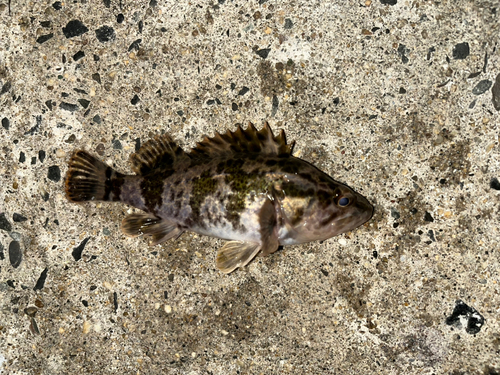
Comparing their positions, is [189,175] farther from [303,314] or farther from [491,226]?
[491,226]

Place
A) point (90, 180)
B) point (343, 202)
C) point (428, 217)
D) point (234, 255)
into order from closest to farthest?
point (343, 202)
point (234, 255)
point (428, 217)
point (90, 180)

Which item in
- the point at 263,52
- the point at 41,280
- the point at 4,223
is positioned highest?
the point at 263,52

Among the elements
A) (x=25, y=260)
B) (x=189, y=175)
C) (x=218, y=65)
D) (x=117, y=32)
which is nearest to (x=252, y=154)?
(x=189, y=175)

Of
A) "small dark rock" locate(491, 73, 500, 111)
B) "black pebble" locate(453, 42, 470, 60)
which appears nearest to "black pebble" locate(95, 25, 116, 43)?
"black pebble" locate(453, 42, 470, 60)

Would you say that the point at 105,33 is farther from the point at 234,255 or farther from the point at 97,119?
the point at 234,255

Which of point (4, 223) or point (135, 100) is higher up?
point (135, 100)

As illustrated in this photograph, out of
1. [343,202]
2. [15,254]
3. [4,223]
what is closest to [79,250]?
[15,254]

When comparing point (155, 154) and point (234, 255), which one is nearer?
point (234, 255)
